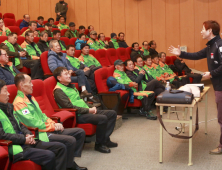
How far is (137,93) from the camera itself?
4406 mm

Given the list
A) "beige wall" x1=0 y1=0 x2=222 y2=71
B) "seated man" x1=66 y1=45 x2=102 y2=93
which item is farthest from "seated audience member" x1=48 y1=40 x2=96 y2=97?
"beige wall" x1=0 y1=0 x2=222 y2=71

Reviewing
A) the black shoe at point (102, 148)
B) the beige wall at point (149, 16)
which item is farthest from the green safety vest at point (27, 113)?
the beige wall at point (149, 16)

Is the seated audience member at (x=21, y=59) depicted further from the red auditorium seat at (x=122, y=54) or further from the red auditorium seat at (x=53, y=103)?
the red auditorium seat at (x=122, y=54)

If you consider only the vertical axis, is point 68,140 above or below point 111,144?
above

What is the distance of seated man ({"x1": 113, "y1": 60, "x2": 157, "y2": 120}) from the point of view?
435 centimetres

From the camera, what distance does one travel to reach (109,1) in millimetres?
9297

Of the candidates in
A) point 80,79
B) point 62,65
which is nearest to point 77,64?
point 62,65

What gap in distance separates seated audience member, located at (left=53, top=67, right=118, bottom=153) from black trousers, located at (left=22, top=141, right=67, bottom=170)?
0.79m

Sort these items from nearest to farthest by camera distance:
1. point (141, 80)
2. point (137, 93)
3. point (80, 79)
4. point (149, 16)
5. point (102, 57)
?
point (80, 79) → point (137, 93) → point (141, 80) → point (102, 57) → point (149, 16)

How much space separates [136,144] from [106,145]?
0.36 metres

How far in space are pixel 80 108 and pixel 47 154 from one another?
3.31 ft

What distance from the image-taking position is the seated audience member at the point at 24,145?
1948mm

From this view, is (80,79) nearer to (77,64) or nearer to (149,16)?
(77,64)

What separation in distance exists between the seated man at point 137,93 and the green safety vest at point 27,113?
2.18 meters
